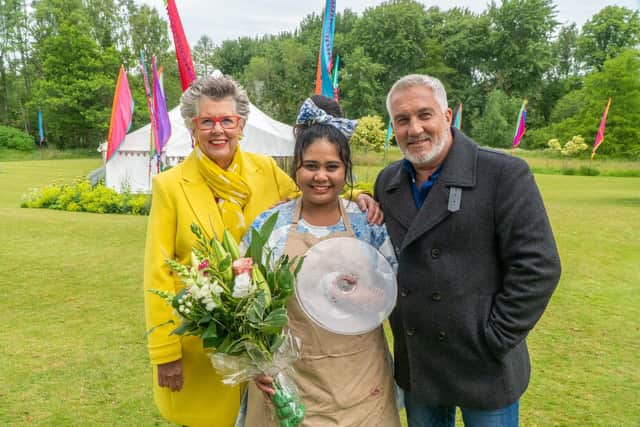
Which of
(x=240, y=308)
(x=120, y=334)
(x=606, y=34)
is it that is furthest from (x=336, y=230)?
(x=606, y=34)

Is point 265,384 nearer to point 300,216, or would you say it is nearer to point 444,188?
point 300,216

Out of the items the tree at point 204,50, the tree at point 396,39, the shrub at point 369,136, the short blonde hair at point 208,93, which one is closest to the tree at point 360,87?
the tree at point 396,39

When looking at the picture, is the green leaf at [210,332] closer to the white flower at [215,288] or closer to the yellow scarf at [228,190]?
the white flower at [215,288]

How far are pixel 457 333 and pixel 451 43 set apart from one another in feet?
208

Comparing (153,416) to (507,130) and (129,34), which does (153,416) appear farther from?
(129,34)

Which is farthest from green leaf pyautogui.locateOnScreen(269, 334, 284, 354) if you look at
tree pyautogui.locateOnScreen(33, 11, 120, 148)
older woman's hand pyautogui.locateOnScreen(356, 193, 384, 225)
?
tree pyautogui.locateOnScreen(33, 11, 120, 148)

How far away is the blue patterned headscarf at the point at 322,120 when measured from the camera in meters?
2.32

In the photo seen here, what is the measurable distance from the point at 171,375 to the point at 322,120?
141 cm

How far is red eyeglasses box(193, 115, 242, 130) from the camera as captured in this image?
235 centimetres

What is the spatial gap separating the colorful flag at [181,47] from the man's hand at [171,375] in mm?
4971

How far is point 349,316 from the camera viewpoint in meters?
2.11

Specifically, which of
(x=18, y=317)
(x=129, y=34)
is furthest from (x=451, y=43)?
(x=18, y=317)

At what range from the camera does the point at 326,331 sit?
2156 mm

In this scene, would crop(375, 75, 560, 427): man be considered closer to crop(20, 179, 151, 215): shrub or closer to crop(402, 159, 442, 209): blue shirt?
crop(402, 159, 442, 209): blue shirt
